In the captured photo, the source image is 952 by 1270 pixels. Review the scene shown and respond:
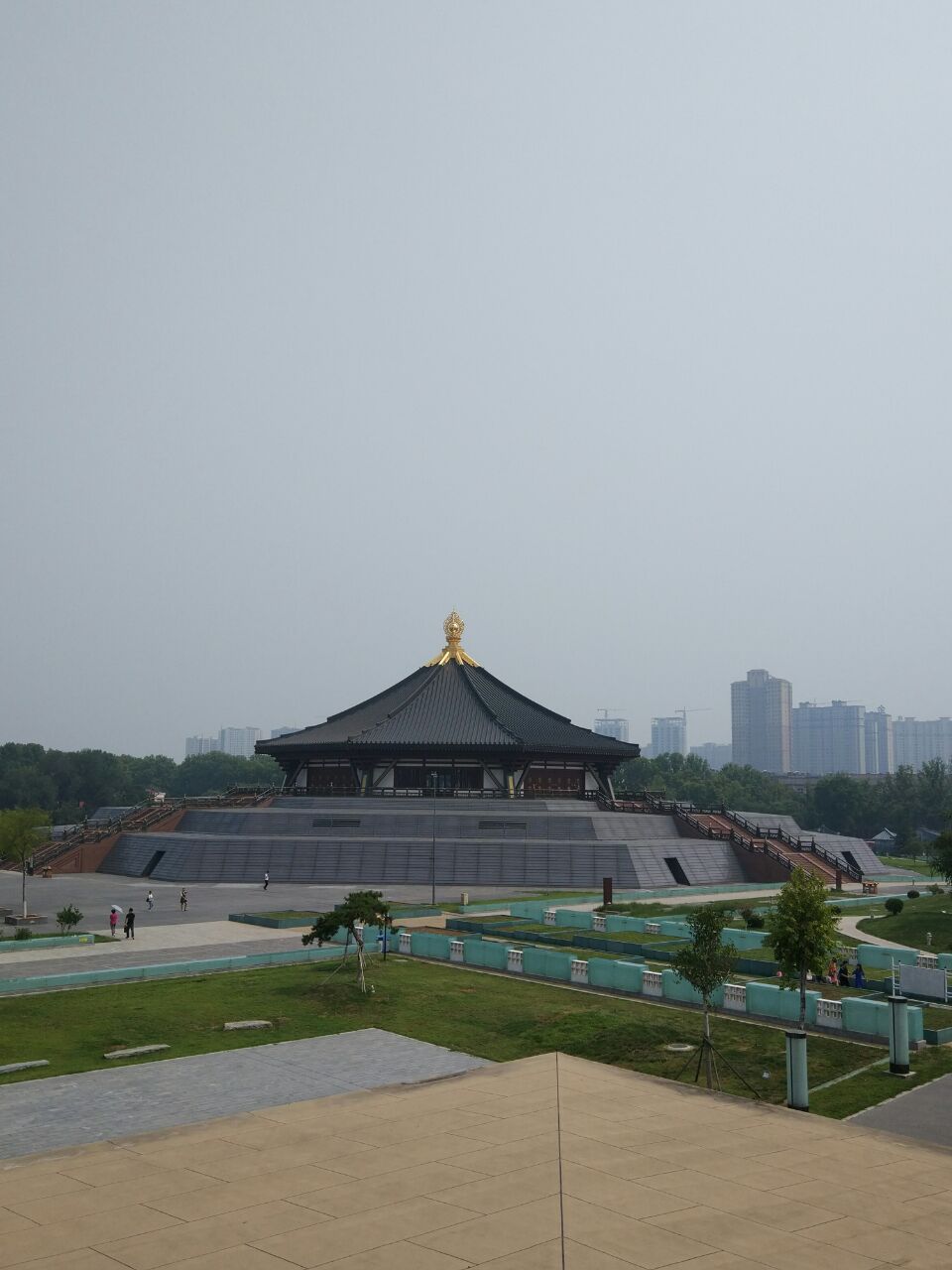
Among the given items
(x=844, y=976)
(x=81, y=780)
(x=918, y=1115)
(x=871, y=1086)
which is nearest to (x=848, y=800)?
(x=81, y=780)

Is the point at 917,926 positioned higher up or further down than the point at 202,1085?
higher up

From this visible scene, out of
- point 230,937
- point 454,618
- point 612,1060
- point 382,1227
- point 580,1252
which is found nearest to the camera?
point 580,1252

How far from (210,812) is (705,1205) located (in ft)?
174

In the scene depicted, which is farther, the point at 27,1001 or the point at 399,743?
the point at 399,743

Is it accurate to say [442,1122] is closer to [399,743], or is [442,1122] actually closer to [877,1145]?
[877,1145]

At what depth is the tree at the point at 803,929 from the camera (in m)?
21.3

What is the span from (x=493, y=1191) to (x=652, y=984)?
49.1 ft

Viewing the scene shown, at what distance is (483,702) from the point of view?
227 feet

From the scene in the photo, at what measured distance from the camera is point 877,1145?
41.5 ft

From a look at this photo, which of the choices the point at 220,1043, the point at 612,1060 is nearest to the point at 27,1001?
the point at 220,1043

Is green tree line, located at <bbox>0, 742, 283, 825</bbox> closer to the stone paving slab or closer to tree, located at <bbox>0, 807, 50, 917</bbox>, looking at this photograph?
tree, located at <bbox>0, 807, 50, 917</bbox>

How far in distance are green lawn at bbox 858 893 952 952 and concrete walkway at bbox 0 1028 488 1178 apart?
62.9 feet

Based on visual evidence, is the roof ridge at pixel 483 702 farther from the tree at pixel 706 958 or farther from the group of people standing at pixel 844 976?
the tree at pixel 706 958

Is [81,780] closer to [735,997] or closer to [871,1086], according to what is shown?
[735,997]
